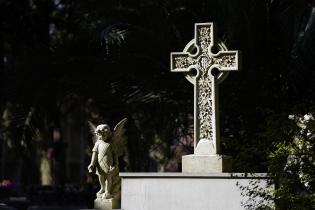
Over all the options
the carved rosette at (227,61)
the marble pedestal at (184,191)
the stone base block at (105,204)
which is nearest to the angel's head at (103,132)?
the stone base block at (105,204)

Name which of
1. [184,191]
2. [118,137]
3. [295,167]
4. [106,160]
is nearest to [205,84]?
[184,191]

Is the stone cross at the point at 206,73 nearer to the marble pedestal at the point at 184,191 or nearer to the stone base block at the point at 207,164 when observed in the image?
the stone base block at the point at 207,164

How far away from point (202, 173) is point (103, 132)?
2.40 metres

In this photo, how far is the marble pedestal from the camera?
37.4 feet

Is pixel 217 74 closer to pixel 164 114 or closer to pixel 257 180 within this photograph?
pixel 257 180

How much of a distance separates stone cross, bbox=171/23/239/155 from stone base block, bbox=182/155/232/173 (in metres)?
0.16

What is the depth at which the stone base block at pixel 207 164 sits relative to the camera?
39.4 ft

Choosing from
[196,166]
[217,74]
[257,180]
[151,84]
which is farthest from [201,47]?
[151,84]

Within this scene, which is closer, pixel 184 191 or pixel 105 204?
pixel 184 191

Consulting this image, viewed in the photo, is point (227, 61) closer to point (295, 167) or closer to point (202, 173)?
point (202, 173)

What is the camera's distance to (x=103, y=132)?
13.5m

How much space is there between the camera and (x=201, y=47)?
12.9 meters

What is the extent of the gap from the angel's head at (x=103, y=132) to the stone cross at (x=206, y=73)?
1657 millimetres

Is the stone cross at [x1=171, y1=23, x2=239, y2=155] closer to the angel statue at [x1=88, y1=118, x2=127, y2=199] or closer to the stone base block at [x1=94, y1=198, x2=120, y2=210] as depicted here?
the angel statue at [x1=88, y1=118, x2=127, y2=199]
